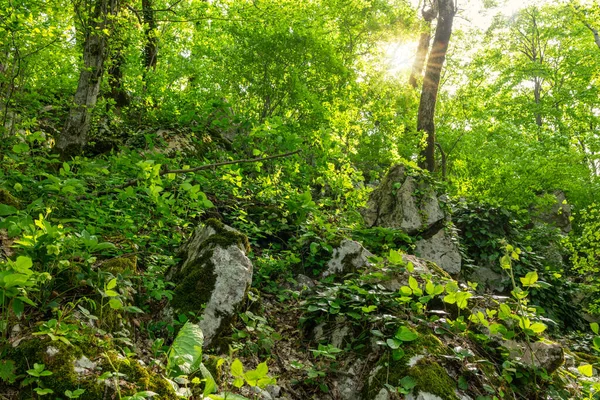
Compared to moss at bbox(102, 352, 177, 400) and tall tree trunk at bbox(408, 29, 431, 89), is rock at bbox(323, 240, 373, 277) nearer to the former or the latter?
A: moss at bbox(102, 352, 177, 400)

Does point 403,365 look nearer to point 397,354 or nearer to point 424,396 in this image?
point 397,354

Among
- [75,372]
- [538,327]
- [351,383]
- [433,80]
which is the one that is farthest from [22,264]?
[433,80]

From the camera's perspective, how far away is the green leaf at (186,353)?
7.49 feet

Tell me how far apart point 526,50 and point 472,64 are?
7686mm

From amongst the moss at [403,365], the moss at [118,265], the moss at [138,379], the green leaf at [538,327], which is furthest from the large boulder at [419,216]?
the moss at [138,379]

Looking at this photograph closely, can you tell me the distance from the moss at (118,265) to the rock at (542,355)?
349cm

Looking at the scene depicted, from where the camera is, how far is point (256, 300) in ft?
13.8

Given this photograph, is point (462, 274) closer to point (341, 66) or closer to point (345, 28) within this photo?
point (341, 66)

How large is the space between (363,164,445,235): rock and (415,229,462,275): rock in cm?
26

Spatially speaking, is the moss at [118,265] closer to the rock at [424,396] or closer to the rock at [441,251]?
the rock at [424,396]

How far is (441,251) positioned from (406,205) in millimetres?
1086

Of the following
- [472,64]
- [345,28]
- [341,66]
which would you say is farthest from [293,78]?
[472,64]

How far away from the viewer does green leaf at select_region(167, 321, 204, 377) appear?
89.8 inches

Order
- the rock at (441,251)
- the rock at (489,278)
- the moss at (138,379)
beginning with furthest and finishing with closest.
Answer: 1. the rock at (489,278)
2. the rock at (441,251)
3. the moss at (138,379)
